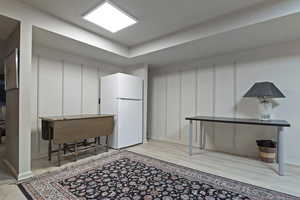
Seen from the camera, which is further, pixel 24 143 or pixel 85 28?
pixel 85 28

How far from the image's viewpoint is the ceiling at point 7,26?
2.04 meters

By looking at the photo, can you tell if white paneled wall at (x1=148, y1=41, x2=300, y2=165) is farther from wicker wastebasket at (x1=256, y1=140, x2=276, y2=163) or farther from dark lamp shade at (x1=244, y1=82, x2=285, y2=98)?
dark lamp shade at (x1=244, y1=82, x2=285, y2=98)

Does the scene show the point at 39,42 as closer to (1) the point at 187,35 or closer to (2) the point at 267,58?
(1) the point at 187,35

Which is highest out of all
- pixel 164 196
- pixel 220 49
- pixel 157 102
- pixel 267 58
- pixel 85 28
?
pixel 85 28

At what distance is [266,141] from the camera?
2.81 m

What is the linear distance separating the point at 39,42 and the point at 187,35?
270cm

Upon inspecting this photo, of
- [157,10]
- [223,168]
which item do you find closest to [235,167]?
[223,168]

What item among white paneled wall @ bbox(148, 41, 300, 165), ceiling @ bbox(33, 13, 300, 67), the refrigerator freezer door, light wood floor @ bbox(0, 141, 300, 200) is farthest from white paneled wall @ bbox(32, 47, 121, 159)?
white paneled wall @ bbox(148, 41, 300, 165)

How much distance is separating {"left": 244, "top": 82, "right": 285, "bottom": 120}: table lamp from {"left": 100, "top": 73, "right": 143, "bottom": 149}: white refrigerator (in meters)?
2.37

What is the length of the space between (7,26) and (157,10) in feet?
7.07

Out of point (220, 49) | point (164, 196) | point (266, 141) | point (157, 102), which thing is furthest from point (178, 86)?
point (164, 196)

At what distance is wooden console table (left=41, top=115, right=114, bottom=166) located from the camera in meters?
2.42

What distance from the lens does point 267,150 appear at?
269 cm

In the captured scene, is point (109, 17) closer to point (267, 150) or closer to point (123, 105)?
point (123, 105)
